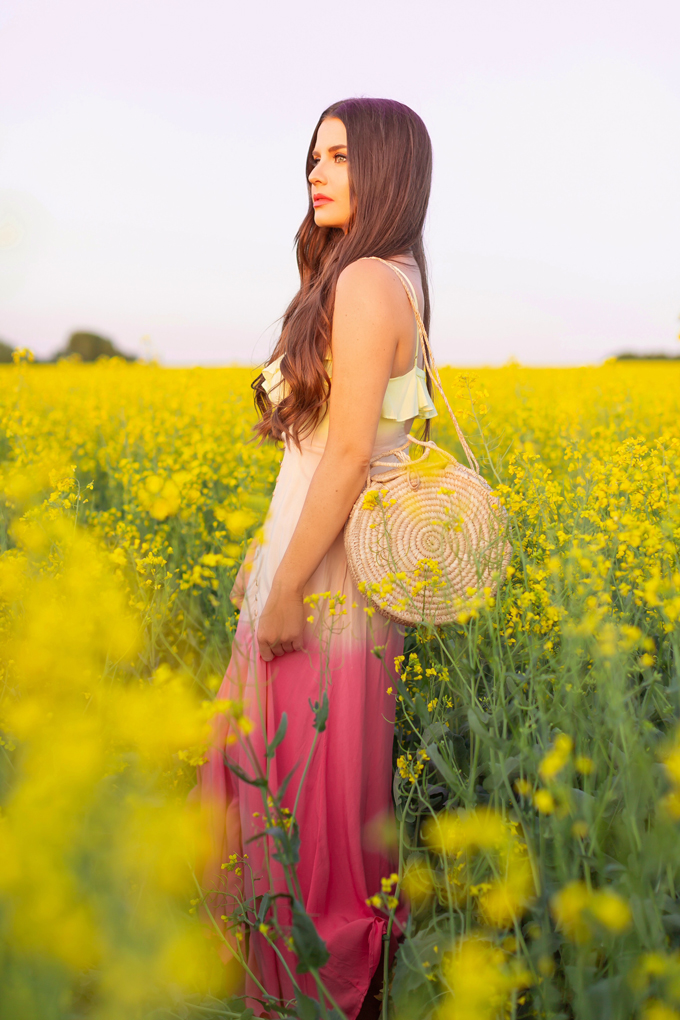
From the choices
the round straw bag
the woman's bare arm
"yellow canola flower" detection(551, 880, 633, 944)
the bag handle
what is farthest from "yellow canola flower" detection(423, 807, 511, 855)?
the bag handle

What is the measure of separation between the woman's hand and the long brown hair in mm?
343

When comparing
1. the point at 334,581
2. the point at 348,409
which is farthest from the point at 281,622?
the point at 348,409

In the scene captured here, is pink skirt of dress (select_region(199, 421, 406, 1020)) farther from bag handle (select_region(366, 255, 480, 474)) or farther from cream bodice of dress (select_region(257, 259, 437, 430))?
bag handle (select_region(366, 255, 480, 474))

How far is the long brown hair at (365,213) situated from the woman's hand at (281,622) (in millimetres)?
343

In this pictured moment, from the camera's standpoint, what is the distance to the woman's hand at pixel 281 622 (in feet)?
4.89

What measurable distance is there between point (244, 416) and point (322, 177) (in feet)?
9.61

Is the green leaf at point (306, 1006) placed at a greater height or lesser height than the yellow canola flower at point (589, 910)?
lesser

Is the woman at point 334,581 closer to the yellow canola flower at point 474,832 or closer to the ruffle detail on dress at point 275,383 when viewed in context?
the ruffle detail on dress at point 275,383

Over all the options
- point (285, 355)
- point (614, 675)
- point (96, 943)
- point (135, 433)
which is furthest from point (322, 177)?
point (135, 433)

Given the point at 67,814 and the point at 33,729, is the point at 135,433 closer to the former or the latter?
the point at 33,729

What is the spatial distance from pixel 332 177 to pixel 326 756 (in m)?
1.25

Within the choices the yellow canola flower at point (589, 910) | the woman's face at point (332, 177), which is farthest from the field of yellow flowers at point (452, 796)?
the woman's face at point (332, 177)

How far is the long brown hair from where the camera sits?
1.50 meters

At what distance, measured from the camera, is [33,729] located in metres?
1.02
